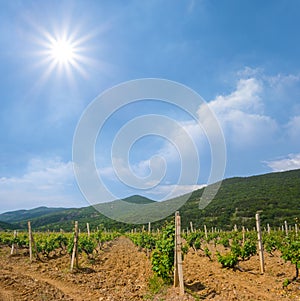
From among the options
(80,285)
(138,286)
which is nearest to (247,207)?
(138,286)

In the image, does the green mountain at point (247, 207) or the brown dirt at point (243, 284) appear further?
the green mountain at point (247, 207)

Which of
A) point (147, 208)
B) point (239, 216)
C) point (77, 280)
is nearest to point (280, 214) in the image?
point (239, 216)

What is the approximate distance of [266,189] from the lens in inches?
3091

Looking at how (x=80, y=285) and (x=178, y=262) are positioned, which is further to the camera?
(x=80, y=285)

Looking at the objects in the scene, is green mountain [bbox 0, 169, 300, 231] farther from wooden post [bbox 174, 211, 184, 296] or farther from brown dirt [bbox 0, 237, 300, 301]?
wooden post [bbox 174, 211, 184, 296]

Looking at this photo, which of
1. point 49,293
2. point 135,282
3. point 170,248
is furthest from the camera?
point 135,282

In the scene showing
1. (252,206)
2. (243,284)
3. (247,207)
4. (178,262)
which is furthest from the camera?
(247,207)

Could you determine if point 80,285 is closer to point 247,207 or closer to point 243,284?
point 243,284

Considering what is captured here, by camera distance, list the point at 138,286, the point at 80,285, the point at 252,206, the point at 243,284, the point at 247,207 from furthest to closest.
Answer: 1. the point at 247,207
2. the point at 252,206
3. the point at 80,285
4. the point at 138,286
5. the point at 243,284

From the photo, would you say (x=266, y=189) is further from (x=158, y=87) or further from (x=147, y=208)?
(x=158, y=87)

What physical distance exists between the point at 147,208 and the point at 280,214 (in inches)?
1236

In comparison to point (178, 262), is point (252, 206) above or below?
above

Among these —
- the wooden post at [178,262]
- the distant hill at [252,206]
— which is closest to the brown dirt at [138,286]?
the wooden post at [178,262]

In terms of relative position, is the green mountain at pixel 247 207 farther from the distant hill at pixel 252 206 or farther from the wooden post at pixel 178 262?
the wooden post at pixel 178 262
